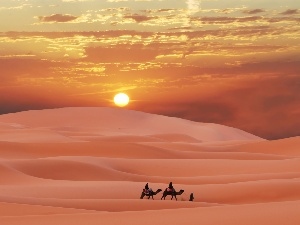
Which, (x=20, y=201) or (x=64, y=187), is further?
(x=64, y=187)

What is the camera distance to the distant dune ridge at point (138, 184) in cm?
1323

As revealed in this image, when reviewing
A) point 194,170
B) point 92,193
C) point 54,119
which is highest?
point 54,119

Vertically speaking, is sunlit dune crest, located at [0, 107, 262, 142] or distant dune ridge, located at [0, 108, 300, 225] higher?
sunlit dune crest, located at [0, 107, 262, 142]

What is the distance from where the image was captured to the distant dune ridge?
13.2 meters

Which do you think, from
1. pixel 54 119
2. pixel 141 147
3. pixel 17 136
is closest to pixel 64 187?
pixel 141 147

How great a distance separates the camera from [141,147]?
4412 centimetres

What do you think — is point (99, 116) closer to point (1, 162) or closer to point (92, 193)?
point (1, 162)

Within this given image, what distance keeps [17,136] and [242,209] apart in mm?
52463

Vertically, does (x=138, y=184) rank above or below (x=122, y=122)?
below

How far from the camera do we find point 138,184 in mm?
26484

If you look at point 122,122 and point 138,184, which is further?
point 122,122

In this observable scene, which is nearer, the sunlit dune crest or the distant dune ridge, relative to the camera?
the distant dune ridge

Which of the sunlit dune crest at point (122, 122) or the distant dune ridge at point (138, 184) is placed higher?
the sunlit dune crest at point (122, 122)

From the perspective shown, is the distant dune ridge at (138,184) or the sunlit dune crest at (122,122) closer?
the distant dune ridge at (138,184)
